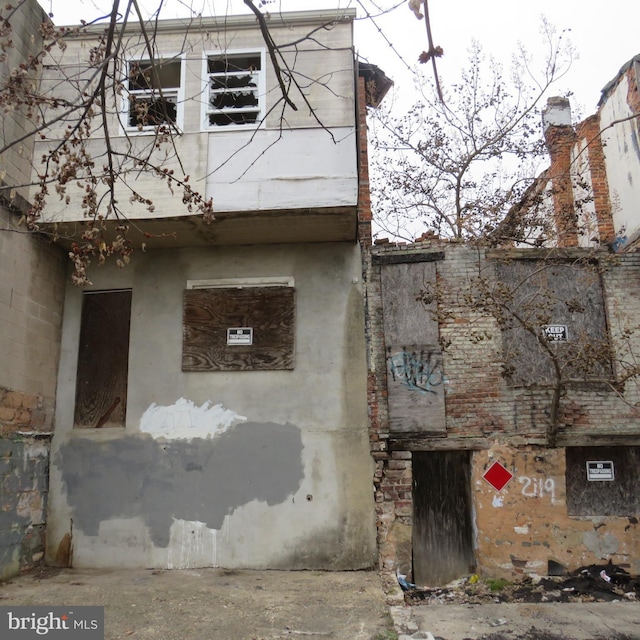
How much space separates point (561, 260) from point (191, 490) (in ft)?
21.0

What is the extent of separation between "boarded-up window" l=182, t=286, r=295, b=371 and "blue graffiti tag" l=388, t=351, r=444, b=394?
60.8 inches

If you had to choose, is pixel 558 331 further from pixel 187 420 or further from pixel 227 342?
pixel 187 420

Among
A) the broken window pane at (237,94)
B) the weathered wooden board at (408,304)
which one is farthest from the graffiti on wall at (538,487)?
the broken window pane at (237,94)

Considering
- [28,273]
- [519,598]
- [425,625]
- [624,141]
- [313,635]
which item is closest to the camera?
[313,635]

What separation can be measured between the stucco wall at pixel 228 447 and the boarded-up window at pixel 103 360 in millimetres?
150

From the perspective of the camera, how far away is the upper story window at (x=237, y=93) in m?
8.47

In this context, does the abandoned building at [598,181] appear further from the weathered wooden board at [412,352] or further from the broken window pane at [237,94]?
the broken window pane at [237,94]

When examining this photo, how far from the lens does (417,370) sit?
834cm

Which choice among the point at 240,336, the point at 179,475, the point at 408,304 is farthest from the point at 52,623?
the point at 408,304

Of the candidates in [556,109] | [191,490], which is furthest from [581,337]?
[556,109]

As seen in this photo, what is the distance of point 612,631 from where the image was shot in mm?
5871

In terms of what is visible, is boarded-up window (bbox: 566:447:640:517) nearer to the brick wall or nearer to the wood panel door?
the brick wall

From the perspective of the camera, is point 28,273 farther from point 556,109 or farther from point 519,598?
point 556,109

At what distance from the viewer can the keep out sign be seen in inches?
213
